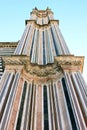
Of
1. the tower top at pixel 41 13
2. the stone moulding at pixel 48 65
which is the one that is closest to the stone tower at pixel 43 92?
the stone moulding at pixel 48 65

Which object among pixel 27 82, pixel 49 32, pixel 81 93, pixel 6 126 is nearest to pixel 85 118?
pixel 81 93

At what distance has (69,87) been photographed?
15.6 metres

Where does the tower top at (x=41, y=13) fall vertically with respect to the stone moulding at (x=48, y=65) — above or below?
above

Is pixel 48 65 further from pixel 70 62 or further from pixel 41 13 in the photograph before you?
pixel 41 13

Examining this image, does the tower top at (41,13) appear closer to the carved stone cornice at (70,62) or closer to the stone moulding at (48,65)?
the stone moulding at (48,65)

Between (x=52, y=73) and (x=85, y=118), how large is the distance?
616cm

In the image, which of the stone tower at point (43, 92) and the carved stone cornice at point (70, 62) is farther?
the carved stone cornice at point (70, 62)

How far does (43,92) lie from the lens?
669 inches

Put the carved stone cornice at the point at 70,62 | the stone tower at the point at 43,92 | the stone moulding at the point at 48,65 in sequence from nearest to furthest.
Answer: the stone tower at the point at 43,92, the carved stone cornice at the point at 70,62, the stone moulding at the point at 48,65

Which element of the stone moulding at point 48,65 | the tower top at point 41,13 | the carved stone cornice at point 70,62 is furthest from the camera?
the tower top at point 41,13

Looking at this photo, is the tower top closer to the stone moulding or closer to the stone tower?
the stone tower

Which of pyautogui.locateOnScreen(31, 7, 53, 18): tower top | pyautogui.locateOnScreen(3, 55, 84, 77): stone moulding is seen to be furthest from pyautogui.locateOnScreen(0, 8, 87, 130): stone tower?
pyautogui.locateOnScreen(31, 7, 53, 18): tower top

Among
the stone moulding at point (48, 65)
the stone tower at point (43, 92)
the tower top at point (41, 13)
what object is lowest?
the stone tower at point (43, 92)

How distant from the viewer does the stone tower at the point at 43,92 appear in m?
13.1
